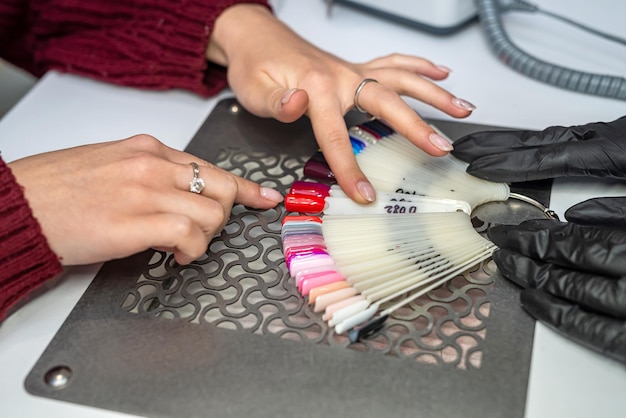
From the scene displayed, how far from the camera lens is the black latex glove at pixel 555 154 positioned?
772mm

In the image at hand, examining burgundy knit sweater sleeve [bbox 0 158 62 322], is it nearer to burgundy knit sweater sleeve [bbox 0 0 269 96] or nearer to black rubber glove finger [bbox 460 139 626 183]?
burgundy knit sweater sleeve [bbox 0 0 269 96]

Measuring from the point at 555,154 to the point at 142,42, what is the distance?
0.66 m

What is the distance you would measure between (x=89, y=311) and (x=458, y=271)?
41cm

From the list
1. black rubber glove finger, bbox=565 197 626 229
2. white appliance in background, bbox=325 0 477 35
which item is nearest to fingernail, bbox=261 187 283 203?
black rubber glove finger, bbox=565 197 626 229

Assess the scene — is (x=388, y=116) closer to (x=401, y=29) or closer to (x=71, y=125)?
(x=401, y=29)

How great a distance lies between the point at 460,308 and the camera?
0.68 m

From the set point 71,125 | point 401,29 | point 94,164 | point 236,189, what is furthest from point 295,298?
point 401,29

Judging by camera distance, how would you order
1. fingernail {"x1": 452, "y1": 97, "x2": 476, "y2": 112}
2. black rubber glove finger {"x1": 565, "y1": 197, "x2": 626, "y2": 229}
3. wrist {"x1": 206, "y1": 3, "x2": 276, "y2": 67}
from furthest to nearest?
wrist {"x1": 206, "y1": 3, "x2": 276, "y2": 67} → fingernail {"x1": 452, "y1": 97, "x2": 476, "y2": 112} → black rubber glove finger {"x1": 565, "y1": 197, "x2": 626, "y2": 229}

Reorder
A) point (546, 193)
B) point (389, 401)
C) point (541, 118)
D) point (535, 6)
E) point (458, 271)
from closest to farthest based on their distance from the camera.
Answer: point (389, 401) → point (458, 271) → point (546, 193) → point (541, 118) → point (535, 6)

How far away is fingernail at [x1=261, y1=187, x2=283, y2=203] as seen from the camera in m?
0.79

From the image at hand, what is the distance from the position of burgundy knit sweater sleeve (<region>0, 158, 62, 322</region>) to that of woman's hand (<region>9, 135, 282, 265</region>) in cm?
1

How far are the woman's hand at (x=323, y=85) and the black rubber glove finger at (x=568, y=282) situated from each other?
0.57 feet

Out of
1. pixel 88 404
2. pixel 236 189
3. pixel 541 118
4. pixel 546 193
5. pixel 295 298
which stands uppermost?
pixel 541 118

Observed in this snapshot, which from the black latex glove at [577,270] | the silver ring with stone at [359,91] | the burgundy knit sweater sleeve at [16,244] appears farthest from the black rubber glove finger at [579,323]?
the burgundy knit sweater sleeve at [16,244]
